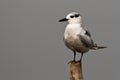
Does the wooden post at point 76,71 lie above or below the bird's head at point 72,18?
below

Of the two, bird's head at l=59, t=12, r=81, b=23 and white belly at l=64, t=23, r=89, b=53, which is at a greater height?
bird's head at l=59, t=12, r=81, b=23

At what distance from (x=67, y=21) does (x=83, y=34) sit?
0.08m

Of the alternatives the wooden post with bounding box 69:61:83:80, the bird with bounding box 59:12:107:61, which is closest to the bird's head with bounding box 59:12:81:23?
the bird with bounding box 59:12:107:61

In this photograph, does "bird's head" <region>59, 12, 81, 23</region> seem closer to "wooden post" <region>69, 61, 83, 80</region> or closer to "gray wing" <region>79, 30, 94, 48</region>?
"gray wing" <region>79, 30, 94, 48</region>

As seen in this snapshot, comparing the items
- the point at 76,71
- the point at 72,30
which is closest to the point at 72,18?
the point at 72,30

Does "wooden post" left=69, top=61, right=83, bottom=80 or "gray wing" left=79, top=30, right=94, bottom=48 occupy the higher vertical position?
"gray wing" left=79, top=30, right=94, bottom=48

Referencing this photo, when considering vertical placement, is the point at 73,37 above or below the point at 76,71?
above

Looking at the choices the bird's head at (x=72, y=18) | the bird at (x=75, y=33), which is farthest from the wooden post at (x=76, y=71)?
the bird's head at (x=72, y=18)

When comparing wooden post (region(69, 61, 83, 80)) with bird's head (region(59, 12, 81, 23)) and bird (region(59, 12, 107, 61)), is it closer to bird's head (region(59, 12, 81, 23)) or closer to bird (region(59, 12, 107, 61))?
bird (region(59, 12, 107, 61))

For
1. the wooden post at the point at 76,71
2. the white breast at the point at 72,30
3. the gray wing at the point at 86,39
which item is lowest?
the wooden post at the point at 76,71

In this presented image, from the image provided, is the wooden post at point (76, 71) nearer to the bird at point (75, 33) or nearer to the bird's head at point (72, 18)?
the bird at point (75, 33)

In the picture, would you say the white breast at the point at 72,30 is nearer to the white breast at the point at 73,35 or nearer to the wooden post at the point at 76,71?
the white breast at the point at 73,35

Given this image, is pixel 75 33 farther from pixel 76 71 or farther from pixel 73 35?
pixel 76 71

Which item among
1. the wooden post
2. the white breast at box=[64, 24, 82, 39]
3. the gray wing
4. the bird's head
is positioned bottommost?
the wooden post
